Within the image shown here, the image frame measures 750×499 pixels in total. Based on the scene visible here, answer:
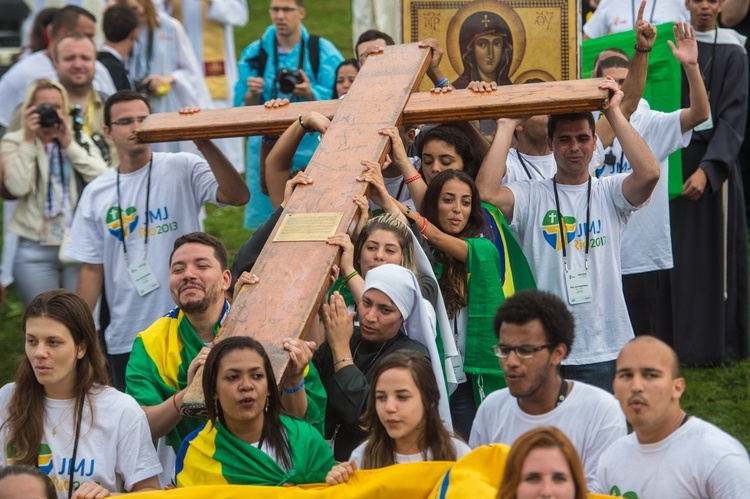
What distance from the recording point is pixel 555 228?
644cm

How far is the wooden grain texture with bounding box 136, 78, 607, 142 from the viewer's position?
6.08m

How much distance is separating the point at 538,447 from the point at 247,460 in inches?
52.9

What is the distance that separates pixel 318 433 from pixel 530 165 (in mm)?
2499

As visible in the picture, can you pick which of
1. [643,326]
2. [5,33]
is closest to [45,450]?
[643,326]

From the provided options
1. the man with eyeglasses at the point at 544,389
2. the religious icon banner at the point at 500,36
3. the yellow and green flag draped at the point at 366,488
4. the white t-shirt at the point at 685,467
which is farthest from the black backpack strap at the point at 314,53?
the white t-shirt at the point at 685,467

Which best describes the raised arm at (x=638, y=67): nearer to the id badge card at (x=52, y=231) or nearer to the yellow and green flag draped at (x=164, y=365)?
the yellow and green flag draped at (x=164, y=365)

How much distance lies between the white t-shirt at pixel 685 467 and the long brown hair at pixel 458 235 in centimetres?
168

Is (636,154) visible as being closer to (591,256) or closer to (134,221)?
(591,256)

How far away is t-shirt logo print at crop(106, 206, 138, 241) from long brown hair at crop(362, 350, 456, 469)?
104 inches

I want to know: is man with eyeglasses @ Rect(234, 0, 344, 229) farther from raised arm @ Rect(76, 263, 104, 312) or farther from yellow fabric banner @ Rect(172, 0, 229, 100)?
yellow fabric banner @ Rect(172, 0, 229, 100)

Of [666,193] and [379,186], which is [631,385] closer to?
[379,186]

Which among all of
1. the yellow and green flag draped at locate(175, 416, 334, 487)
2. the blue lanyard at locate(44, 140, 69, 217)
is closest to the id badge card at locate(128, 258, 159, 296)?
the blue lanyard at locate(44, 140, 69, 217)

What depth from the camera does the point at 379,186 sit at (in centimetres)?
599

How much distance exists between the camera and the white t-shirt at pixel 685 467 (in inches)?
172
